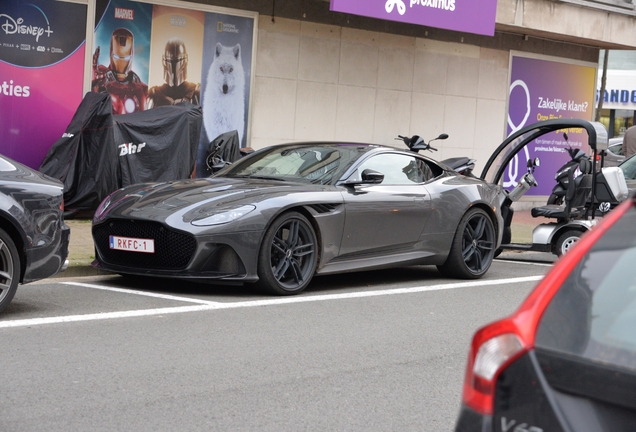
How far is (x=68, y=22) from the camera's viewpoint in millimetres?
13422

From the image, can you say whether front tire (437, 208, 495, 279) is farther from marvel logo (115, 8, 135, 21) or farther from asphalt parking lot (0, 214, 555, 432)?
marvel logo (115, 8, 135, 21)

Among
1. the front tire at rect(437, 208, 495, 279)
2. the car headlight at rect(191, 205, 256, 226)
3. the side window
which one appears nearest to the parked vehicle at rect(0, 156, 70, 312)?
the car headlight at rect(191, 205, 256, 226)

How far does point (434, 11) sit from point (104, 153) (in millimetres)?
6326

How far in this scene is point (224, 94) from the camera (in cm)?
1516

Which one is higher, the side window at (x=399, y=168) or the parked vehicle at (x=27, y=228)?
the side window at (x=399, y=168)

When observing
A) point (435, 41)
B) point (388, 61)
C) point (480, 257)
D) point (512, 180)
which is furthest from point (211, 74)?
point (512, 180)

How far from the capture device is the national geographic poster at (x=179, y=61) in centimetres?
1395

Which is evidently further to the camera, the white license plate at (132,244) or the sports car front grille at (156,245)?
the white license plate at (132,244)

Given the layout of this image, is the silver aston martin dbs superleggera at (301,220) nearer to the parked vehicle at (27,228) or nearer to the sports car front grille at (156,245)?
the sports car front grille at (156,245)

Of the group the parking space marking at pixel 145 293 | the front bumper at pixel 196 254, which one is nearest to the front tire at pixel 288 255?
the front bumper at pixel 196 254

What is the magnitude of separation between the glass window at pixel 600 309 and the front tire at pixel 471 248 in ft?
24.4

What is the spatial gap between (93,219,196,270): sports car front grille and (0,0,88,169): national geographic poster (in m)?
5.40

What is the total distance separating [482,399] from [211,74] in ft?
42.4

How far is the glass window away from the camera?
2.36 meters
